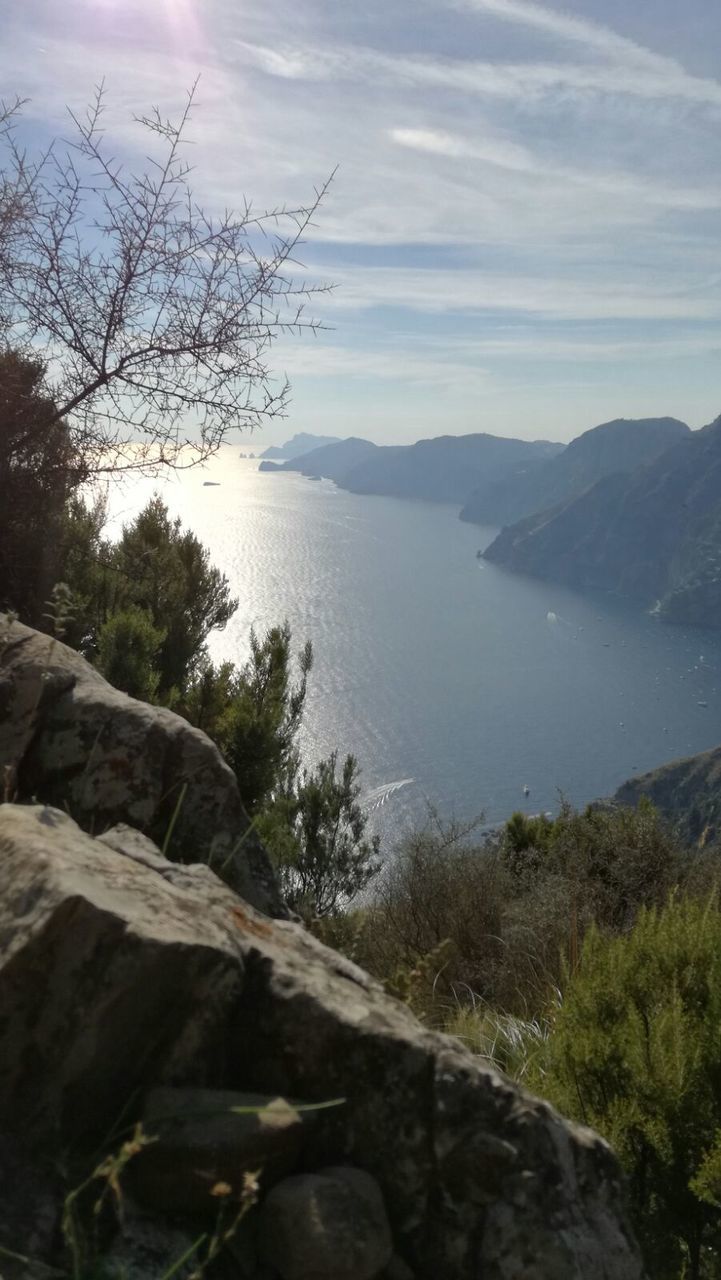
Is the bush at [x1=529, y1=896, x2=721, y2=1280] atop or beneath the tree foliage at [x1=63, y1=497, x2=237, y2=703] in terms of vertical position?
beneath

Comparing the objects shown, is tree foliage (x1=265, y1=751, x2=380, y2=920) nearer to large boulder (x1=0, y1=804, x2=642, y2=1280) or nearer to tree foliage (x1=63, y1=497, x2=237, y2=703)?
tree foliage (x1=63, y1=497, x2=237, y2=703)

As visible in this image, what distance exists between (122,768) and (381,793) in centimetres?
5690

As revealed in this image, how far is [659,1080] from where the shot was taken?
2.60 meters

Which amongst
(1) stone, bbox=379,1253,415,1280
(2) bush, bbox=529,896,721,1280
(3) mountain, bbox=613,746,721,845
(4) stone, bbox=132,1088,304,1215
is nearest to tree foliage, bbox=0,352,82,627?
(2) bush, bbox=529,896,721,1280

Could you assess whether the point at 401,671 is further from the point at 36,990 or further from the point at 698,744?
the point at 36,990

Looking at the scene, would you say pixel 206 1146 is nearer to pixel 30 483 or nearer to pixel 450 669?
pixel 30 483

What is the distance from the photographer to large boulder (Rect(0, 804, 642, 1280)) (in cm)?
169

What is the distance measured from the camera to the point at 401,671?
8150 cm

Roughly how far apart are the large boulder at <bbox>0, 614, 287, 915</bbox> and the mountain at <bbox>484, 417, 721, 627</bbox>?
511 feet

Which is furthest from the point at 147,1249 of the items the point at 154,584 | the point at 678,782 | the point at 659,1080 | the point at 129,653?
the point at 678,782

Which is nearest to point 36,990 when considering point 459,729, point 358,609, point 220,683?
point 220,683

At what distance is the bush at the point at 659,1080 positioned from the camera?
2.55 meters

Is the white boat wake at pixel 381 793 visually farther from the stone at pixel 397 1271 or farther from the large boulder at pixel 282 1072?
the stone at pixel 397 1271

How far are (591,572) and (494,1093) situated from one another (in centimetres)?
17840
